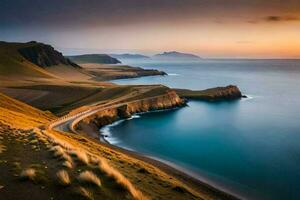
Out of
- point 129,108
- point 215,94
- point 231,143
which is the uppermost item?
point 215,94

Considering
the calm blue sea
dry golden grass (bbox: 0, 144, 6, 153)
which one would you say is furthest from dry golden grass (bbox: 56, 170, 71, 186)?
the calm blue sea

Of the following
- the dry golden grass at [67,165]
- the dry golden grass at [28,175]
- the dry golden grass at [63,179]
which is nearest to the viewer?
the dry golden grass at [63,179]

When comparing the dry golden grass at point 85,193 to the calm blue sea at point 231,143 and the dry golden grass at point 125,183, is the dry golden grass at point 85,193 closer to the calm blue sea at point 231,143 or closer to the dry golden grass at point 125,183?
the dry golden grass at point 125,183

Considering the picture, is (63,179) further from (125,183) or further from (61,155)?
(61,155)

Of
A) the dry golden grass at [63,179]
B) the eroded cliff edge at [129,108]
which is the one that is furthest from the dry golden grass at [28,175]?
the eroded cliff edge at [129,108]

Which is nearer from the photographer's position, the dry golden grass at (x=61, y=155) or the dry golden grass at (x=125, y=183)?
the dry golden grass at (x=125, y=183)

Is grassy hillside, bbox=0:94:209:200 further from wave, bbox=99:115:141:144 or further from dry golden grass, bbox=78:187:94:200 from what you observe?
wave, bbox=99:115:141:144

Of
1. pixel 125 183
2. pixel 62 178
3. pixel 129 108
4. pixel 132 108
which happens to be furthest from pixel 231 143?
pixel 62 178

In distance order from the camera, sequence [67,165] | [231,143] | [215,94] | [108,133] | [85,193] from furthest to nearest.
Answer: [215,94] < [108,133] < [231,143] < [67,165] < [85,193]
